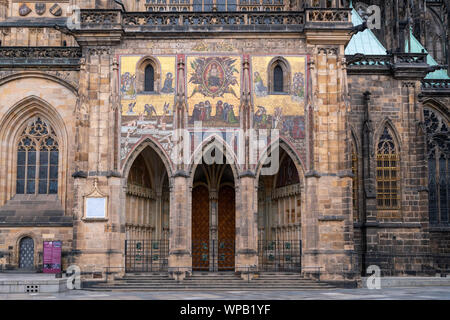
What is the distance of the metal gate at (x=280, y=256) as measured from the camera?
23.6 m

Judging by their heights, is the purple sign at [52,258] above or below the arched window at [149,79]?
below

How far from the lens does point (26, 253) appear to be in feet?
84.8

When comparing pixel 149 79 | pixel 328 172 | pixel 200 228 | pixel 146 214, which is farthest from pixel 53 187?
pixel 328 172

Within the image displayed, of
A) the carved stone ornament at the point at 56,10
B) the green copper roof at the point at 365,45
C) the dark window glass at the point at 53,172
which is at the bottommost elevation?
the dark window glass at the point at 53,172

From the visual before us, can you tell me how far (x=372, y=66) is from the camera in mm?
28406

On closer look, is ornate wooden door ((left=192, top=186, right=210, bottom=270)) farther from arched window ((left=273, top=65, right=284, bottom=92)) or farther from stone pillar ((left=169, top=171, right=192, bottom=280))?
arched window ((left=273, top=65, right=284, bottom=92))

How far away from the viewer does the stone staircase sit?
2100 centimetres

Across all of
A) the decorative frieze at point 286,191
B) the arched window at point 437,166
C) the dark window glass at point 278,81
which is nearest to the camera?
the dark window glass at point 278,81

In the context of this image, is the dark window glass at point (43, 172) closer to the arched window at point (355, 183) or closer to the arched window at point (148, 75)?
the arched window at point (148, 75)

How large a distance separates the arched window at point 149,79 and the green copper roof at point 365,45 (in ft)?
35.0

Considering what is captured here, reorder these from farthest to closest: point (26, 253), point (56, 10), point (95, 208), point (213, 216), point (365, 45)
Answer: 1. point (365, 45)
2. point (56, 10)
3. point (213, 216)
4. point (26, 253)
5. point (95, 208)

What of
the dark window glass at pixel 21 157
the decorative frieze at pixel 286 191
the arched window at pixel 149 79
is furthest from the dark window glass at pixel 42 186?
the decorative frieze at pixel 286 191

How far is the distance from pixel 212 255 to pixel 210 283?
3938mm

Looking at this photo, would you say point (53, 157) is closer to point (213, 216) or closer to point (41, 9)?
point (41, 9)
